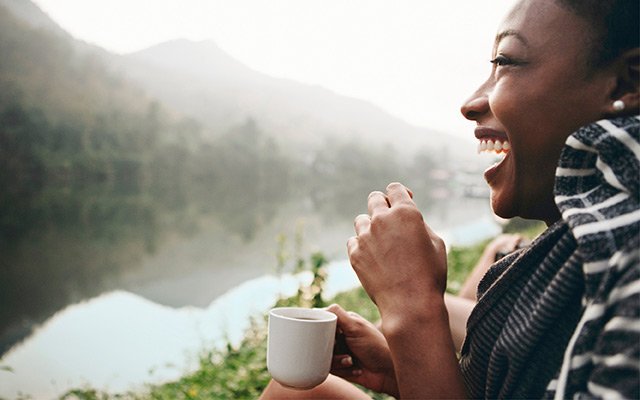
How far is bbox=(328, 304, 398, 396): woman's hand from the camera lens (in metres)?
1.37

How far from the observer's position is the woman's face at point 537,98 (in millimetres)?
943

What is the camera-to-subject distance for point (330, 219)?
2081cm

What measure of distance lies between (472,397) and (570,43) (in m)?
0.67

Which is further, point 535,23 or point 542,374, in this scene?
point 535,23

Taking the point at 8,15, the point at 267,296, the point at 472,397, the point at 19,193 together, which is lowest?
the point at 19,193

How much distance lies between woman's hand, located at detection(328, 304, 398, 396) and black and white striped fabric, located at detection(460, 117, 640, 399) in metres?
0.43

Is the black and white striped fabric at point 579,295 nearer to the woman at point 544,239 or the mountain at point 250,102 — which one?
the woman at point 544,239

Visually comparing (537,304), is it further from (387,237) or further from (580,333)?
(387,237)

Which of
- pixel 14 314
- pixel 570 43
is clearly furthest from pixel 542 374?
pixel 14 314

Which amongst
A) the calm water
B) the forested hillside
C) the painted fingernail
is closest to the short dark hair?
the painted fingernail

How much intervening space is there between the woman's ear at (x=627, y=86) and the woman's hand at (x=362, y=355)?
2.55 feet

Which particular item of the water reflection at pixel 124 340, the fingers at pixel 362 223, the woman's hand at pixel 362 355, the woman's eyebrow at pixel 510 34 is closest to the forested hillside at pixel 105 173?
the water reflection at pixel 124 340

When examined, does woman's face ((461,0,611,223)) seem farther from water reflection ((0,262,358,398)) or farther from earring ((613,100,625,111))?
water reflection ((0,262,358,398))

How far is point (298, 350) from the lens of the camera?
1.12 metres
